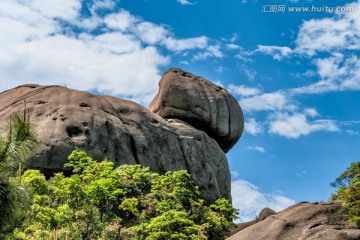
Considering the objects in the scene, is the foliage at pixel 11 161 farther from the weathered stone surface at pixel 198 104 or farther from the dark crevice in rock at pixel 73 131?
the weathered stone surface at pixel 198 104

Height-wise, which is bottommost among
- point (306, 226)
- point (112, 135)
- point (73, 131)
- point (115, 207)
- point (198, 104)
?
point (306, 226)

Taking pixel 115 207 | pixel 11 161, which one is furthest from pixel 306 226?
pixel 115 207

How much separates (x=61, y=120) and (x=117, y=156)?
11.7 ft

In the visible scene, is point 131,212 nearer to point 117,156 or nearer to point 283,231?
point 117,156

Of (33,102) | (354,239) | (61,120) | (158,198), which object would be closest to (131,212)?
(158,198)

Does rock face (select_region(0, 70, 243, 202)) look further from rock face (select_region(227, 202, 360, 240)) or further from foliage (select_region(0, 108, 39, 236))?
foliage (select_region(0, 108, 39, 236))

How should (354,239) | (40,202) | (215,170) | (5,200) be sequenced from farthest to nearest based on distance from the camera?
(215,170)
(40,202)
(354,239)
(5,200)

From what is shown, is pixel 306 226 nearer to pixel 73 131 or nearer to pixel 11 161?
pixel 11 161

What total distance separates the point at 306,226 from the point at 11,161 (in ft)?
30.8

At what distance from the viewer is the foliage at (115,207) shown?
2352cm

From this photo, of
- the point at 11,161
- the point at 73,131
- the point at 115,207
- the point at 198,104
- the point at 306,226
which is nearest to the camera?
the point at 11,161

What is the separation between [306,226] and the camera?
1869 centimetres

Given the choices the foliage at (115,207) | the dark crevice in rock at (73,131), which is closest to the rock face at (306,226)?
the foliage at (115,207)

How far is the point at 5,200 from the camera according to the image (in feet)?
46.0
